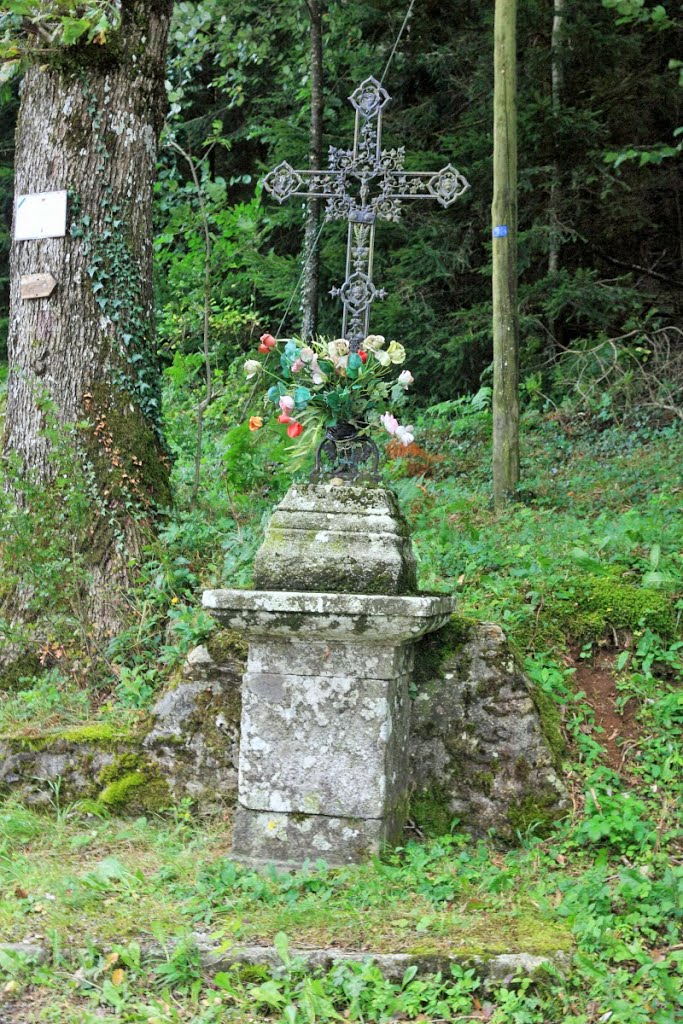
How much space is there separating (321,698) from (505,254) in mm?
4861

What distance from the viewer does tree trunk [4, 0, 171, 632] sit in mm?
5988

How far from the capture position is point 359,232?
17.4 feet

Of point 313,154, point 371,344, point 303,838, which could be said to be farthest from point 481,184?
point 303,838

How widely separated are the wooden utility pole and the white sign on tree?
3.39 metres

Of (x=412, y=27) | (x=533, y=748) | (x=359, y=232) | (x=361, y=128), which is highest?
(x=412, y=27)

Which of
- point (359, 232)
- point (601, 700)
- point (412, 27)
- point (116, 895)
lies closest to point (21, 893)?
point (116, 895)

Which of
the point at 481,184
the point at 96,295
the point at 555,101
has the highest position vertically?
the point at 555,101

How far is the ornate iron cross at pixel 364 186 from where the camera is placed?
512 cm

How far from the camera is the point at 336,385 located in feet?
14.4

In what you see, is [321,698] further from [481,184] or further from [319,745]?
[481,184]

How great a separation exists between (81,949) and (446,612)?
194cm

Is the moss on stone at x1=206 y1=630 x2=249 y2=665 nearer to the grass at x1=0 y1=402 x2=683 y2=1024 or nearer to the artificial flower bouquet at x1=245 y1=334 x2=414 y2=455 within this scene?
the grass at x1=0 y1=402 x2=683 y2=1024

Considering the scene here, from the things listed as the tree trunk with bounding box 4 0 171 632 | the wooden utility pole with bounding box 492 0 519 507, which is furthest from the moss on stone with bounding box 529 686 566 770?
the wooden utility pole with bounding box 492 0 519 507

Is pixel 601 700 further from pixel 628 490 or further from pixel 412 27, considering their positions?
pixel 412 27
